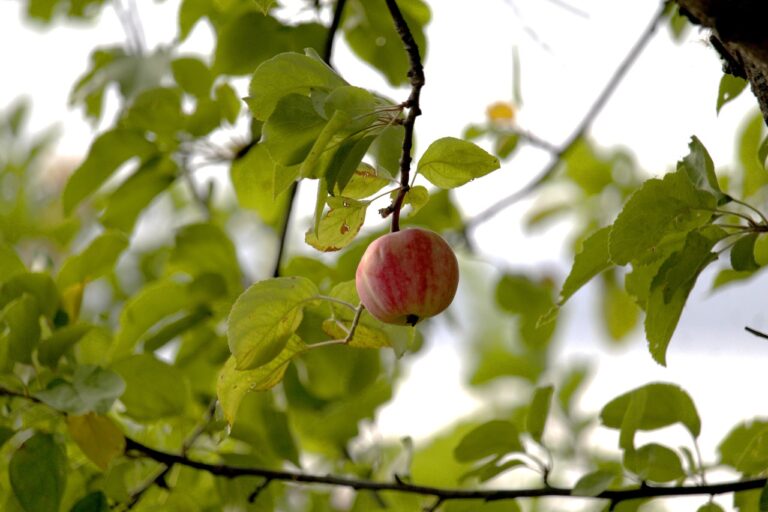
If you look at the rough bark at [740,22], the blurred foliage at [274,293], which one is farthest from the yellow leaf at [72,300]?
the rough bark at [740,22]

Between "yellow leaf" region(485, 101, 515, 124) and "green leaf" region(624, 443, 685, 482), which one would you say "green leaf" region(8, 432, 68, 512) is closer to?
"green leaf" region(624, 443, 685, 482)

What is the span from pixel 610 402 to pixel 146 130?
58 centimetres

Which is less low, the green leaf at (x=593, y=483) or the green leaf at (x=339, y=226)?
the green leaf at (x=339, y=226)

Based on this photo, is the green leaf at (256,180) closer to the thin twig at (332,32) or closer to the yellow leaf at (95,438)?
the thin twig at (332,32)

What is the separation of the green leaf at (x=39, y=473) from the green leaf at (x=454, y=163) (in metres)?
0.38

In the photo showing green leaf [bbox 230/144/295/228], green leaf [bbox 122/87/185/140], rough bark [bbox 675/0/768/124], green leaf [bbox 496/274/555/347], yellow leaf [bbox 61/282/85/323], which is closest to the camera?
rough bark [bbox 675/0/768/124]

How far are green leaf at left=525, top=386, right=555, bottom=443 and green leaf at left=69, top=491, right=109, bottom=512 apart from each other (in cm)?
37

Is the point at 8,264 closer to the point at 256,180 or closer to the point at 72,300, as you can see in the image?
the point at 72,300

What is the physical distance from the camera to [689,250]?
0.62 meters

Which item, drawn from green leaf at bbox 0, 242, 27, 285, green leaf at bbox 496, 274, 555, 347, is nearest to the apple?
green leaf at bbox 0, 242, 27, 285

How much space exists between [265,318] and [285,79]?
Answer: 15cm

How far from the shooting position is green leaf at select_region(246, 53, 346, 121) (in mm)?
600

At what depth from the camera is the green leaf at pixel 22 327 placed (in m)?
0.80

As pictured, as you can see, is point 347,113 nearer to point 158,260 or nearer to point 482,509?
point 482,509
